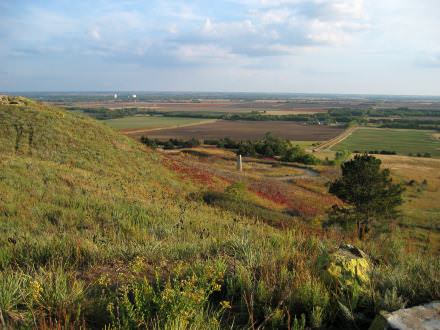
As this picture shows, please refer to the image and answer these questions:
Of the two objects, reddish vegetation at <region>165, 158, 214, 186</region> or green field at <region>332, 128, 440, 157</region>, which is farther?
green field at <region>332, 128, 440, 157</region>

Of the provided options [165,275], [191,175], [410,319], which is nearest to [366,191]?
[191,175]

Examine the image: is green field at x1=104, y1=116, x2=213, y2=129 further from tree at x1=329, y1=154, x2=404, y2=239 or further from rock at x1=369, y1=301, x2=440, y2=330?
rock at x1=369, y1=301, x2=440, y2=330

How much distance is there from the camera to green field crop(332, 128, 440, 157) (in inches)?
3809

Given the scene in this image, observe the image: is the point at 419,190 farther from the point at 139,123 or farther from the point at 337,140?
the point at 139,123

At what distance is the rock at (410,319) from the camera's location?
2.89 meters

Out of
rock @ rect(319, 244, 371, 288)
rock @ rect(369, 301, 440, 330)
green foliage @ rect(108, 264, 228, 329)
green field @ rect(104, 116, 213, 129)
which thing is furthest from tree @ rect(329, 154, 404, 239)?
green field @ rect(104, 116, 213, 129)

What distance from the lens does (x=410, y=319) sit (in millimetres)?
2980

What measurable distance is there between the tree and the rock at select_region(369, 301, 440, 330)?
22539 mm

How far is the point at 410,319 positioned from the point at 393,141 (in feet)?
385

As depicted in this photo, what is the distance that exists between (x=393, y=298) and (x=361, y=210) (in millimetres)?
23388

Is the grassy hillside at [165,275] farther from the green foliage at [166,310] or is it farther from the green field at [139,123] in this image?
the green field at [139,123]

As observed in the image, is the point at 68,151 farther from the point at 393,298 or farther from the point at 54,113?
the point at 393,298

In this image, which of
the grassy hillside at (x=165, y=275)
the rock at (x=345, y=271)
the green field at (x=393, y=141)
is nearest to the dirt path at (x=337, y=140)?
the green field at (x=393, y=141)

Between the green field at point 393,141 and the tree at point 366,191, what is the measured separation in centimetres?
7119
